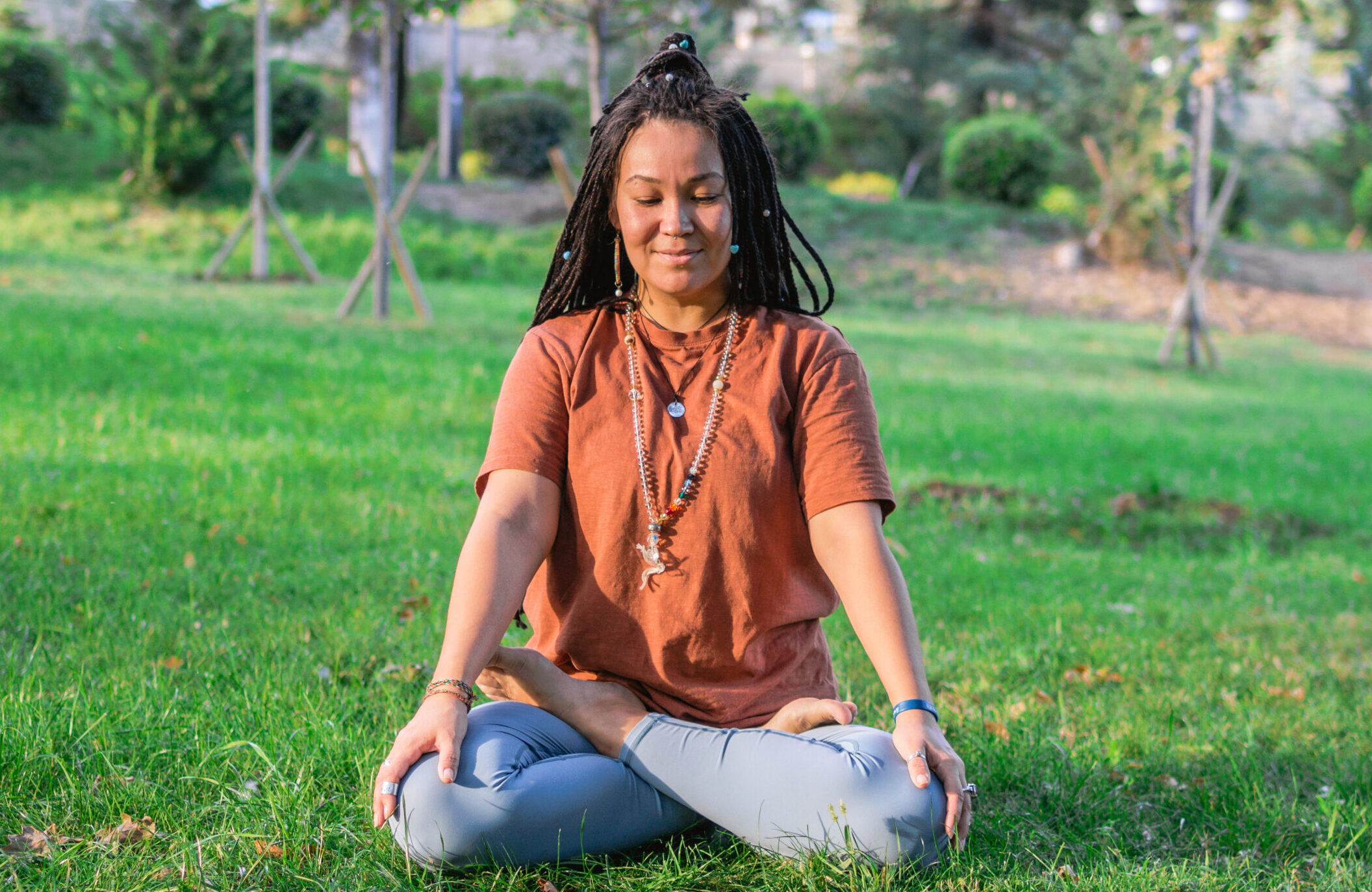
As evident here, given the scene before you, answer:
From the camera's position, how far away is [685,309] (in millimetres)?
2875

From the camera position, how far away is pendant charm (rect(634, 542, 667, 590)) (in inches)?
105

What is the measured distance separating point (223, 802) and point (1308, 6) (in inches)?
1319

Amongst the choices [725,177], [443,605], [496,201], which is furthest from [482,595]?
[496,201]

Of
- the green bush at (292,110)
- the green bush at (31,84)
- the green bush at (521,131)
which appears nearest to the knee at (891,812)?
the green bush at (292,110)

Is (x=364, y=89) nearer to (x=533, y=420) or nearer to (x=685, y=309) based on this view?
(x=685, y=309)

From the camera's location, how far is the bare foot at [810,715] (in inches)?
100

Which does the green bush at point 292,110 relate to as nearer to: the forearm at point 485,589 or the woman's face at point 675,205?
the woman's face at point 675,205

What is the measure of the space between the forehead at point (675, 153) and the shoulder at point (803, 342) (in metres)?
0.36

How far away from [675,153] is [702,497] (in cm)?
74

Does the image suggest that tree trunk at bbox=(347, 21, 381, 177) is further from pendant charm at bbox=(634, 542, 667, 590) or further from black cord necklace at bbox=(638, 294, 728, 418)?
pendant charm at bbox=(634, 542, 667, 590)

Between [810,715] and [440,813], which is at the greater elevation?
[810,715]

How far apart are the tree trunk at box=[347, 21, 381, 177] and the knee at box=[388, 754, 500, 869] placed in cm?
2241

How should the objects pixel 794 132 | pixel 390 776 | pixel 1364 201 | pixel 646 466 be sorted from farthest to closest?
pixel 1364 201
pixel 794 132
pixel 646 466
pixel 390 776

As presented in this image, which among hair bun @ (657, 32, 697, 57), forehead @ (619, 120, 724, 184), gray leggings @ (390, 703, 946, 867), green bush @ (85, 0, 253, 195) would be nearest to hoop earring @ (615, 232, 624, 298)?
forehead @ (619, 120, 724, 184)
